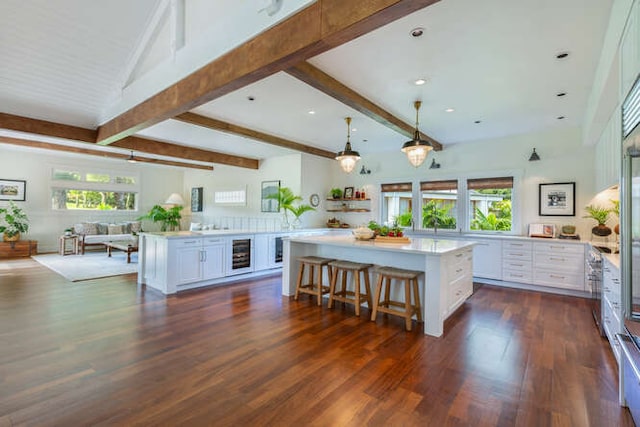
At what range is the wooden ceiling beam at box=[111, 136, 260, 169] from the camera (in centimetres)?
617

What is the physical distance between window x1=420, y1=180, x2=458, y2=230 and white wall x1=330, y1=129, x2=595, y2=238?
0.18 meters

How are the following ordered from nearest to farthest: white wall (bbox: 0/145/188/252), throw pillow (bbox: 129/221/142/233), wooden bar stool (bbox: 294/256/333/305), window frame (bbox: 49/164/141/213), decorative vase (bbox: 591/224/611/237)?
wooden bar stool (bbox: 294/256/333/305) → decorative vase (bbox: 591/224/611/237) → white wall (bbox: 0/145/188/252) → window frame (bbox: 49/164/141/213) → throw pillow (bbox: 129/221/142/233)

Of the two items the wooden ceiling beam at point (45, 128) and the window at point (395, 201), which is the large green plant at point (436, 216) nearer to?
the window at point (395, 201)

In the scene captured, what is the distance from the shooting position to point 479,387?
86.3 inches

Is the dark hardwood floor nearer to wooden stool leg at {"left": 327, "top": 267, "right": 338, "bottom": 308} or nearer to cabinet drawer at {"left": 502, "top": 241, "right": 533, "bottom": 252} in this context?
wooden stool leg at {"left": 327, "top": 267, "right": 338, "bottom": 308}

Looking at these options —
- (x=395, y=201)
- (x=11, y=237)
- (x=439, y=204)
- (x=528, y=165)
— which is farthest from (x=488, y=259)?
(x=11, y=237)

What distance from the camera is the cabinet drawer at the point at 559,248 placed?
4598 millimetres

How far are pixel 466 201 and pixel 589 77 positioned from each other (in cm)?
320

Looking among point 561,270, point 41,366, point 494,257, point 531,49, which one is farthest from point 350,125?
point 41,366

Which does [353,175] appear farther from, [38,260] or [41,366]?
[38,260]

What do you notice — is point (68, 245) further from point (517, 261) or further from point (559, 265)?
point (559, 265)

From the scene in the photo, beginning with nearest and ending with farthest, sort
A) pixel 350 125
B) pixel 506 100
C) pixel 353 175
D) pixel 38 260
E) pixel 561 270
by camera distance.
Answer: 1. pixel 506 100
2. pixel 561 270
3. pixel 350 125
4. pixel 38 260
5. pixel 353 175

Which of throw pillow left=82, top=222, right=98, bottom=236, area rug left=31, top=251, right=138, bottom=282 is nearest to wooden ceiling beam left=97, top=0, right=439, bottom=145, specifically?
area rug left=31, top=251, right=138, bottom=282

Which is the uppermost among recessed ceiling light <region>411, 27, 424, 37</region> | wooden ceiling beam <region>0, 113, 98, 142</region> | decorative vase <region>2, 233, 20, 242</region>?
recessed ceiling light <region>411, 27, 424, 37</region>
